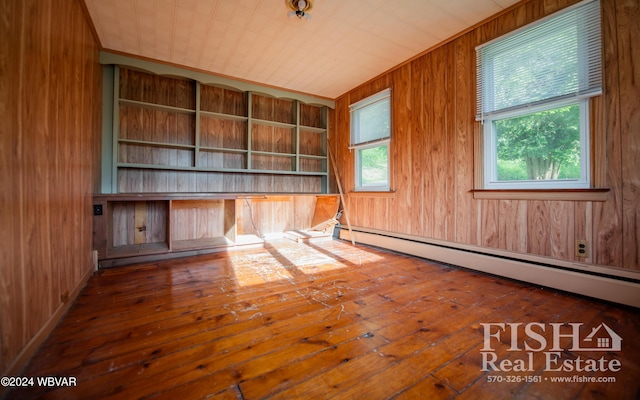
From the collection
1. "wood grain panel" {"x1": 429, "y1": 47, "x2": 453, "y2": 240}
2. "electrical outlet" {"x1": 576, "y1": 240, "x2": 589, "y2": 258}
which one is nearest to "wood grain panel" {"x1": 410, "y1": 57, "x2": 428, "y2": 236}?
"wood grain panel" {"x1": 429, "y1": 47, "x2": 453, "y2": 240}

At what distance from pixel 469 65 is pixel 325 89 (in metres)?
2.23

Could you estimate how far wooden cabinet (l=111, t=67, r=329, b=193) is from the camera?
338 cm

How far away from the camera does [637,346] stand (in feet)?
4.33

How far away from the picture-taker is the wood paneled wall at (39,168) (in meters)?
1.07

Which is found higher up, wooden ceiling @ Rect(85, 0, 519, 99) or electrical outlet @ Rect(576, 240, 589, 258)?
wooden ceiling @ Rect(85, 0, 519, 99)

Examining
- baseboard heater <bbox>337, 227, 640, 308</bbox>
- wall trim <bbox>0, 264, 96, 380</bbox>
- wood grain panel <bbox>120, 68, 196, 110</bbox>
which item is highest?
wood grain panel <bbox>120, 68, 196, 110</bbox>

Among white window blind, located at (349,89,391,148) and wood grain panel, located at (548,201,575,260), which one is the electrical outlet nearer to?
wood grain panel, located at (548,201,575,260)

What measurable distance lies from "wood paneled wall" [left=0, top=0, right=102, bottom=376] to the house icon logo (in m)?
2.65

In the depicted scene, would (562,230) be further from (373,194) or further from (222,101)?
(222,101)

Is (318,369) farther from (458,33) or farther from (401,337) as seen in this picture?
(458,33)

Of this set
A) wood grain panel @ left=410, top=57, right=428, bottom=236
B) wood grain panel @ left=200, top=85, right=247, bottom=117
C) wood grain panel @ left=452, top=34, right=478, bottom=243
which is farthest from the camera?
wood grain panel @ left=200, top=85, right=247, bottom=117

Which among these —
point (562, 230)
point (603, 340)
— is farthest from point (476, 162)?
point (603, 340)

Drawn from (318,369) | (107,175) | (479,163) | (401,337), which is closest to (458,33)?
(479,163)

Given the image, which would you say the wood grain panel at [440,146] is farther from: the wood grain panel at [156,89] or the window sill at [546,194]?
the wood grain panel at [156,89]
